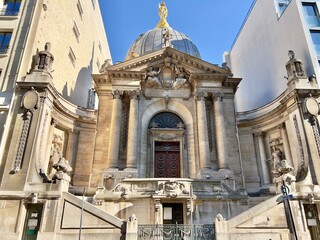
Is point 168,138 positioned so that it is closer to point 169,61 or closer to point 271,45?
point 169,61

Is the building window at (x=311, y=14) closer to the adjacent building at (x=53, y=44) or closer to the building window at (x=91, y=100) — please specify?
the adjacent building at (x=53, y=44)

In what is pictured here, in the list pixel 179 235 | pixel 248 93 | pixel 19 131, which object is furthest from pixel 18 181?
pixel 248 93

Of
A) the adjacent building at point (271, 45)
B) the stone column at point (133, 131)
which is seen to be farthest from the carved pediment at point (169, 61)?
the adjacent building at point (271, 45)

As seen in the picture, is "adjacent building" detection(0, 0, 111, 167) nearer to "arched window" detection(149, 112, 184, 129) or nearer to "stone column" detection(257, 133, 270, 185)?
"arched window" detection(149, 112, 184, 129)

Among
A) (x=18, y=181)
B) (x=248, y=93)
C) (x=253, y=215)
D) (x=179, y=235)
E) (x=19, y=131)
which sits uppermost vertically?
(x=248, y=93)

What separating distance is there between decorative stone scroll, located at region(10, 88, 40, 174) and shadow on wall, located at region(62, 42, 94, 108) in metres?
7.58

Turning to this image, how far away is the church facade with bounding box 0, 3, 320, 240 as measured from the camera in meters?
15.2

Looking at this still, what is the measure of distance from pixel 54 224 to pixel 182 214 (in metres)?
7.54

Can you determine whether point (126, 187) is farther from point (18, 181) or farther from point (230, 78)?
point (230, 78)

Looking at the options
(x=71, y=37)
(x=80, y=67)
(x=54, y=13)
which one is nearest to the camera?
(x=54, y=13)

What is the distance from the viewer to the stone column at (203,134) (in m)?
21.9

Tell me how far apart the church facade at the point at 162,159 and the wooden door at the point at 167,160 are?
0.09 metres

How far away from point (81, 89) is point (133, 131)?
39.7 feet

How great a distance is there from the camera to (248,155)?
1013 inches
